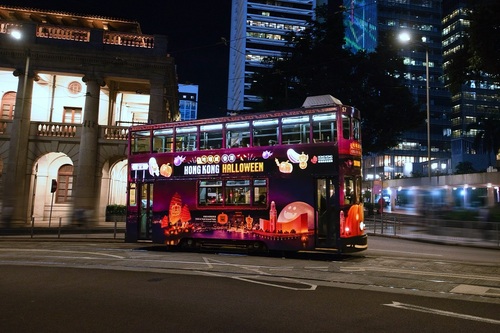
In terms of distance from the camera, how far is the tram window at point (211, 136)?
593 inches

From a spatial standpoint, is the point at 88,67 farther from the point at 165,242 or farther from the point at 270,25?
the point at 270,25

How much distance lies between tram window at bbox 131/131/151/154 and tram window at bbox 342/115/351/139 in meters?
8.08

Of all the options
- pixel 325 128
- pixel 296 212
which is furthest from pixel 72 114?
pixel 325 128

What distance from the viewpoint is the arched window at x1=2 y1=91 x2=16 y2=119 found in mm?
27625

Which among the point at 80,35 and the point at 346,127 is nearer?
the point at 346,127

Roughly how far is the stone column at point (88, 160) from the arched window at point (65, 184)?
215cm

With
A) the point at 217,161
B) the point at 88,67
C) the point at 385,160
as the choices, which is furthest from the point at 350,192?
the point at 385,160

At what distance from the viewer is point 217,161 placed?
1483 cm

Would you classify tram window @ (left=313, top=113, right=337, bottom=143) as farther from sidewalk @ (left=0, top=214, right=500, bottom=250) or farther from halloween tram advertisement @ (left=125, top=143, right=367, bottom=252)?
sidewalk @ (left=0, top=214, right=500, bottom=250)

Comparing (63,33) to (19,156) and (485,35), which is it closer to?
(19,156)

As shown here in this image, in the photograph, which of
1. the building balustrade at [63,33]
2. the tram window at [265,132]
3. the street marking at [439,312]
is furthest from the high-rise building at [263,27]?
the street marking at [439,312]

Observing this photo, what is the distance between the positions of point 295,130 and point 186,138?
15.0 feet

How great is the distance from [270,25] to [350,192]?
332 feet

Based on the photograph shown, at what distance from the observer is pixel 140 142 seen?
16906mm
